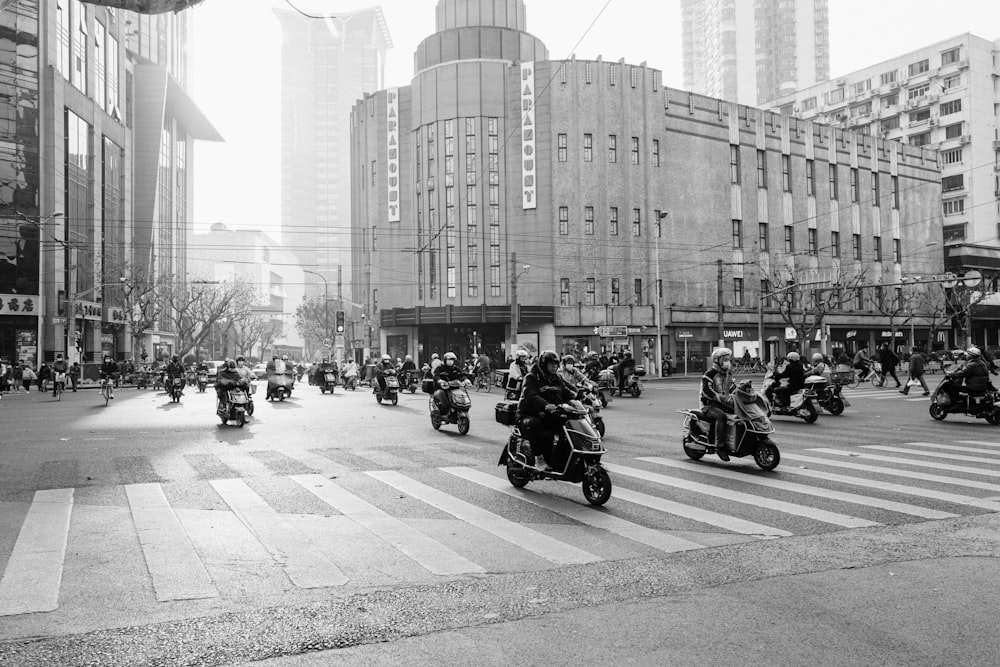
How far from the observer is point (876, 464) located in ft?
35.6

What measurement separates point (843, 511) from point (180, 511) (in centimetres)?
669

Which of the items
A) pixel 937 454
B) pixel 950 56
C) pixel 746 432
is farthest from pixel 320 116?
pixel 746 432

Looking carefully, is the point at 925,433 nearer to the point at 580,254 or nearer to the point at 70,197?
the point at 580,254

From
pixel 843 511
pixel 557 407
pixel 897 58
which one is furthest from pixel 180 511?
pixel 897 58

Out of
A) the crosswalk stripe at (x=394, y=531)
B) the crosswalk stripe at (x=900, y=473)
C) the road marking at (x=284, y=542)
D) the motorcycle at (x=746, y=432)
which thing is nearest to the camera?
the road marking at (x=284, y=542)

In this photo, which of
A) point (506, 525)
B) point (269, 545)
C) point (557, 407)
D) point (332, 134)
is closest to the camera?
point (269, 545)

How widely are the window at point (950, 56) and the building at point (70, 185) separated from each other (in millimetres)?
81582

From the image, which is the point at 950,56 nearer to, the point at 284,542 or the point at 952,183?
the point at 952,183

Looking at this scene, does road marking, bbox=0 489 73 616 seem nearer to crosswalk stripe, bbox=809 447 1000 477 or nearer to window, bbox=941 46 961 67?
crosswalk stripe, bbox=809 447 1000 477

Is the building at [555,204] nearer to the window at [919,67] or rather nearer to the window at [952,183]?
the window at [952,183]

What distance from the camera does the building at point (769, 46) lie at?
139 meters

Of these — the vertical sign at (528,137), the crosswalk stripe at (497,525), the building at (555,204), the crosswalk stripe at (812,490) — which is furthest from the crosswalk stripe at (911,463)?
the vertical sign at (528,137)

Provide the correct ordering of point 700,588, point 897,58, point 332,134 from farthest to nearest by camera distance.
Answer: point 332,134 < point 897,58 < point 700,588

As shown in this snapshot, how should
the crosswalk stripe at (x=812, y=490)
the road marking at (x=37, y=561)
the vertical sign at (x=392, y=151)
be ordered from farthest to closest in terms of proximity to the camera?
the vertical sign at (x=392, y=151), the crosswalk stripe at (x=812, y=490), the road marking at (x=37, y=561)
